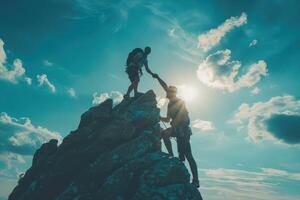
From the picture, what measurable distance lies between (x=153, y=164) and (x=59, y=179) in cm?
781

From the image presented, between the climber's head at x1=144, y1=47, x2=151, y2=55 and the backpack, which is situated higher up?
the climber's head at x1=144, y1=47, x2=151, y2=55

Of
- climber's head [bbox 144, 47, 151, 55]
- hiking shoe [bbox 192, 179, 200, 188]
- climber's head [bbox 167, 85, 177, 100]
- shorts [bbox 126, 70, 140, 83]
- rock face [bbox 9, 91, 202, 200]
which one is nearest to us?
rock face [bbox 9, 91, 202, 200]

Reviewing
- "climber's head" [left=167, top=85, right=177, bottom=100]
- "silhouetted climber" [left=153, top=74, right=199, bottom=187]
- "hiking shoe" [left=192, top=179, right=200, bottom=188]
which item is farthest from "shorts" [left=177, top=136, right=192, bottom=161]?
"climber's head" [left=167, top=85, right=177, bottom=100]

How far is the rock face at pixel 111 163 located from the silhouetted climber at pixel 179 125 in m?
1.35

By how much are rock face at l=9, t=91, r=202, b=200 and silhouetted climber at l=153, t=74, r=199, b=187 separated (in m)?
1.35

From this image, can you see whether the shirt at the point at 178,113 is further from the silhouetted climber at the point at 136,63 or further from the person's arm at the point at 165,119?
the silhouetted climber at the point at 136,63

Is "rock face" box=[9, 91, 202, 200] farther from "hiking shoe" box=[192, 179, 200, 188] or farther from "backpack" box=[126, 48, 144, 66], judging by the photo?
"backpack" box=[126, 48, 144, 66]

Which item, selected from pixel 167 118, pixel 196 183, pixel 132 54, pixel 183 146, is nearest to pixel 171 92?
pixel 167 118

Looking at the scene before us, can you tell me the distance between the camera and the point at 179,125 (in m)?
25.6

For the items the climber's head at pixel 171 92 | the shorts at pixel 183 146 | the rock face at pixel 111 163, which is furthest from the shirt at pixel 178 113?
the rock face at pixel 111 163

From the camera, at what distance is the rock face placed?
2203 centimetres

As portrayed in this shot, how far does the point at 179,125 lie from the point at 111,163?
635 centimetres

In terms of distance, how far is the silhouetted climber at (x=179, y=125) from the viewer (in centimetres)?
2529

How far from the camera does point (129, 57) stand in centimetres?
2961
